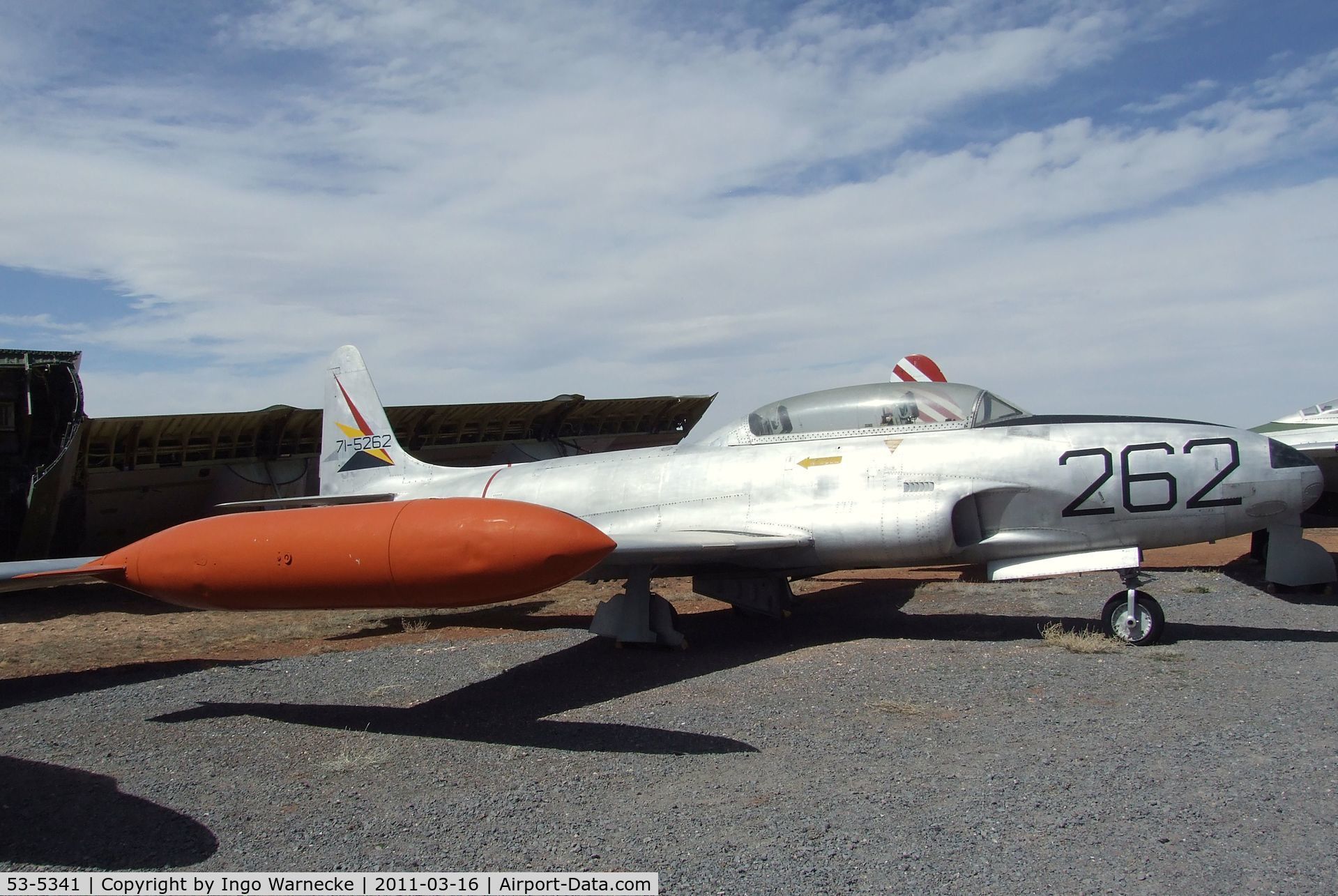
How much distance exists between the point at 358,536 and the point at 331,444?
7.57 m

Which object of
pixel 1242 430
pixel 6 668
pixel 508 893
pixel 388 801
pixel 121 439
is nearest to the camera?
pixel 508 893

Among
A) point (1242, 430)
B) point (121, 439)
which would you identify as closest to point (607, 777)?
point (1242, 430)

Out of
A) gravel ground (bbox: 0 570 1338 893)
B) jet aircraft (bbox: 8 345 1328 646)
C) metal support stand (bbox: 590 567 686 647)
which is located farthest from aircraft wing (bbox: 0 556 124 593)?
metal support stand (bbox: 590 567 686 647)

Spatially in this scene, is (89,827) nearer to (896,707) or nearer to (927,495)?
(896,707)

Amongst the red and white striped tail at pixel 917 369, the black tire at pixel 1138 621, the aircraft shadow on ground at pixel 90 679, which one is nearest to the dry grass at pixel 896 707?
the black tire at pixel 1138 621

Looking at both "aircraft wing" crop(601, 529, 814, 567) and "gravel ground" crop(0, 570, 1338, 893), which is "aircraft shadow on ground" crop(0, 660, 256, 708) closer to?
"gravel ground" crop(0, 570, 1338, 893)

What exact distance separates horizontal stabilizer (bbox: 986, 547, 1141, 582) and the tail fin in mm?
7537

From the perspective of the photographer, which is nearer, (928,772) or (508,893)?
(508,893)

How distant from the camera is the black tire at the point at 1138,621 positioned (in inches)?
326

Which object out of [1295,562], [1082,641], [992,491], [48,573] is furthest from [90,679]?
[1295,562]

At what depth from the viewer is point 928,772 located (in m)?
5.20

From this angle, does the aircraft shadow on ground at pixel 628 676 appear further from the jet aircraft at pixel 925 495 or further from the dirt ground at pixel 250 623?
the dirt ground at pixel 250 623

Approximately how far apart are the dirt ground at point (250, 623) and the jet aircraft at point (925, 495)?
2.43 m

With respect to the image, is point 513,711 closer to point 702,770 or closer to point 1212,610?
point 702,770
